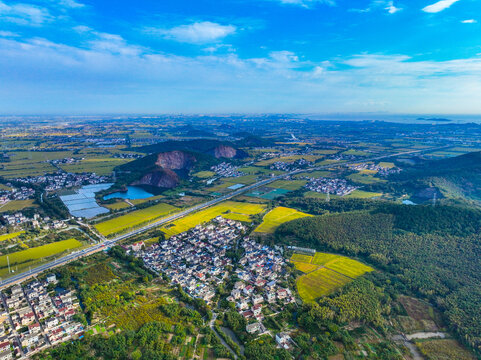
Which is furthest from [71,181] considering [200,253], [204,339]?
[204,339]

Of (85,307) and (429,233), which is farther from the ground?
(429,233)

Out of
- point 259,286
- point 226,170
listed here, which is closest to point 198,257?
point 259,286

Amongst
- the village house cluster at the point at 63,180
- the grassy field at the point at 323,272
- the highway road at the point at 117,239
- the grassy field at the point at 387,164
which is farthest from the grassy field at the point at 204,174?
the grassy field at the point at 387,164

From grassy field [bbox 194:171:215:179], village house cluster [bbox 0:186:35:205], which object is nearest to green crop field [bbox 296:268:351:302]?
grassy field [bbox 194:171:215:179]

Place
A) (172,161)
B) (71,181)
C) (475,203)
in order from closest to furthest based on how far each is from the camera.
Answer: (475,203), (71,181), (172,161)

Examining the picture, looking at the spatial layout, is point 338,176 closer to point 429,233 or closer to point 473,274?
point 429,233

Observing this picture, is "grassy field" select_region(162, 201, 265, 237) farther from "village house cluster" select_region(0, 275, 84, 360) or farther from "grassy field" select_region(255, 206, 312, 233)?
"village house cluster" select_region(0, 275, 84, 360)

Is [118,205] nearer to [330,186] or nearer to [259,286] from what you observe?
[259,286]
